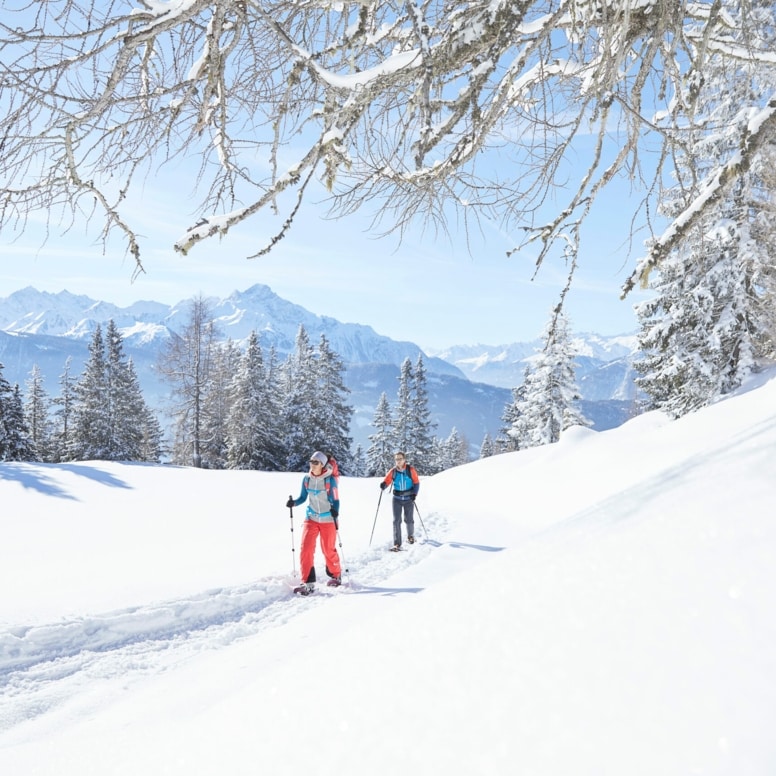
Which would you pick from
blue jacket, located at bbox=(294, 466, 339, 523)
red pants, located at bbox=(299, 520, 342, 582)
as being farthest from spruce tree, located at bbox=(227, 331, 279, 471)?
red pants, located at bbox=(299, 520, 342, 582)

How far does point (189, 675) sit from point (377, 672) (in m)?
4.26

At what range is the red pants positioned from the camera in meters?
7.38

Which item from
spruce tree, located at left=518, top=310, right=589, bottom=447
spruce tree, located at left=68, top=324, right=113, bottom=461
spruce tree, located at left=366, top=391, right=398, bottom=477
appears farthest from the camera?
spruce tree, located at left=366, top=391, right=398, bottom=477

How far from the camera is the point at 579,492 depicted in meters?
13.1

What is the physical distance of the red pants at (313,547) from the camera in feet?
24.2

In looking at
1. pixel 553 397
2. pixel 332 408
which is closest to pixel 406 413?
pixel 332 408

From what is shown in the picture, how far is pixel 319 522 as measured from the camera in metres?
7.59

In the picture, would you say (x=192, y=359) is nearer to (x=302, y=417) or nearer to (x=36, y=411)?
(x=302, y=417)

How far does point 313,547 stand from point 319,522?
0.35m

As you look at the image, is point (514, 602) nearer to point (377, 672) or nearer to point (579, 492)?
point (377, 672)

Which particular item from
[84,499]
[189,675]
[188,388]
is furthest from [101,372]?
[189,675]

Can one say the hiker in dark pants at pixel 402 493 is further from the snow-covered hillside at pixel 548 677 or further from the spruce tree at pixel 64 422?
the spruce tree at pixel 64 422

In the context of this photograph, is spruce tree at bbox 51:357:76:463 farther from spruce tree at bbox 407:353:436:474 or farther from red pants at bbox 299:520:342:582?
red pants at bbox 299:520:342:582

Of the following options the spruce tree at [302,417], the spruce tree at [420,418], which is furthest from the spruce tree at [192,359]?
the spruce tree at [420,418]
